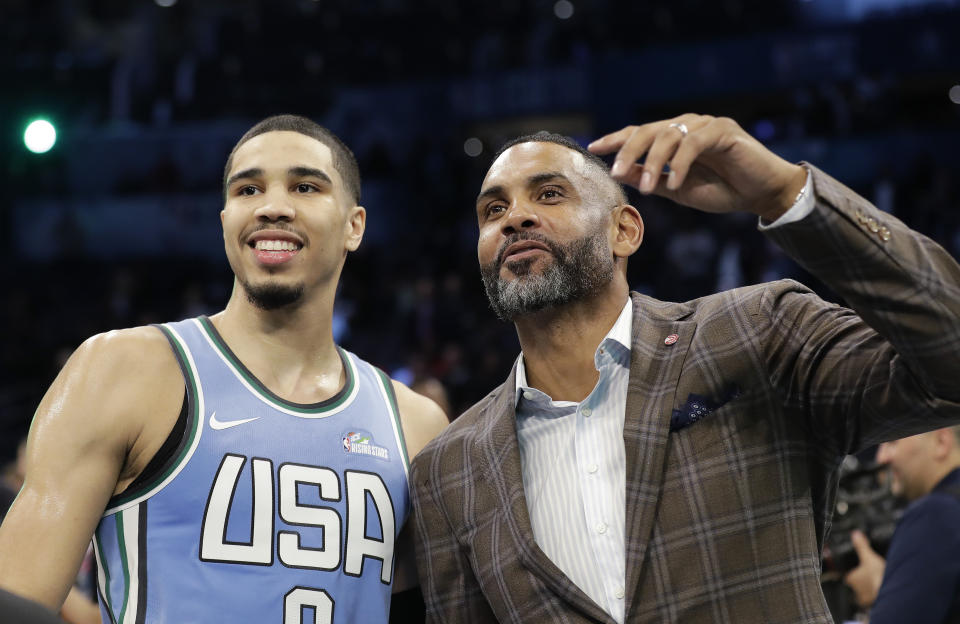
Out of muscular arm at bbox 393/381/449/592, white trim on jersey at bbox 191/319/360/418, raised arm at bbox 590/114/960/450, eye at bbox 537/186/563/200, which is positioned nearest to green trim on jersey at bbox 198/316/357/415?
white trim on jersey at bbox 191/319/360/418

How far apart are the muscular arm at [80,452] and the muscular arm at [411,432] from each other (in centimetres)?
69

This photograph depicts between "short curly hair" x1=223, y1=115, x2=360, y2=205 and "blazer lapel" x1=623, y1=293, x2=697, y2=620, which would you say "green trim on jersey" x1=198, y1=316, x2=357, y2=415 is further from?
"blazer lapel" x1=623, y1=293, x2=697, y2=620

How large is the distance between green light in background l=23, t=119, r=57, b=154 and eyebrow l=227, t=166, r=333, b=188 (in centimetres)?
621

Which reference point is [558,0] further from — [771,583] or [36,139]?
[771,583]

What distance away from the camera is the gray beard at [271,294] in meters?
2.84

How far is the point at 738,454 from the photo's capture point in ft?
7.73

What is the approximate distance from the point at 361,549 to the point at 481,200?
976 mm

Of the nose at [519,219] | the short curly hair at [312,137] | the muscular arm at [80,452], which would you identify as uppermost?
the short curly hair at [312,137]


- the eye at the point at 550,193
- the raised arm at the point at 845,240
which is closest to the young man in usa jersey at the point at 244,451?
the eye at the point at 550,193

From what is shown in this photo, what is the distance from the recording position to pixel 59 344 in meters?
12.0

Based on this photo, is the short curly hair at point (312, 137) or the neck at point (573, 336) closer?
the neck at point (573, 336)

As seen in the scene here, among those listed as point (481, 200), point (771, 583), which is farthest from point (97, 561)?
point (771, 583)

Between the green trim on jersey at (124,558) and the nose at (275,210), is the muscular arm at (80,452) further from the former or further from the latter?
the nose at (275,210)

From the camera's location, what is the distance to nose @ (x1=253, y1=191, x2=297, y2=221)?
9.29 ft
